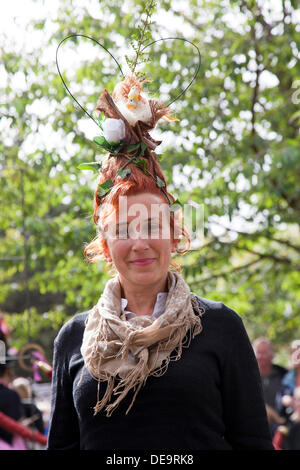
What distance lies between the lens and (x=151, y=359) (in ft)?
5.89

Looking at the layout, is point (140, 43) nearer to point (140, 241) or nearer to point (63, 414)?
point (140, 241)

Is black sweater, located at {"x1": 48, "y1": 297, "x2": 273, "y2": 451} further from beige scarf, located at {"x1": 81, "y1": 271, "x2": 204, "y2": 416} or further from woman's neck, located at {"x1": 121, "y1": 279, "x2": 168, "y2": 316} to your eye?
woman's neck, located at {"x1": 121, "y1": 279, "x2": 168, "y2": 316}

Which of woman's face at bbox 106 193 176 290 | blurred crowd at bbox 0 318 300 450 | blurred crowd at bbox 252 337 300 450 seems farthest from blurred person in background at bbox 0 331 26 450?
woman's face at bbox 106 193 176 290

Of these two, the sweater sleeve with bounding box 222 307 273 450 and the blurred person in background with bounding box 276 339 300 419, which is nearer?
the sweater sleeve with bounding box 222 307 273 450

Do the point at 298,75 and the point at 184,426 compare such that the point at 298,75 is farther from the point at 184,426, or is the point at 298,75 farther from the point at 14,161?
the point at 184,426

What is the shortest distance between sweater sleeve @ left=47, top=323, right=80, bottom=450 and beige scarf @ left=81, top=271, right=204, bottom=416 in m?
0.13

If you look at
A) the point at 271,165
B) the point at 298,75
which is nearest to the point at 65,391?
the point at 271,165

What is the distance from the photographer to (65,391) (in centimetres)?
198

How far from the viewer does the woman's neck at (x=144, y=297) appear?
1.92 metres

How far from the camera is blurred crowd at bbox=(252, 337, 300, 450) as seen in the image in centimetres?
448

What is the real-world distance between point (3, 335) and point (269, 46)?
9.62 ft

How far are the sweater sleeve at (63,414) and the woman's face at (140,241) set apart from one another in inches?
12.1

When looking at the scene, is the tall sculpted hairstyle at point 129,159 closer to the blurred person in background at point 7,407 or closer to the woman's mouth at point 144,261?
the woman's mouth at point 144,261

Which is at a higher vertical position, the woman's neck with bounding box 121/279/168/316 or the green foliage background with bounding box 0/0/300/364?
the green foliage background with bounding box 0/0/300/364
